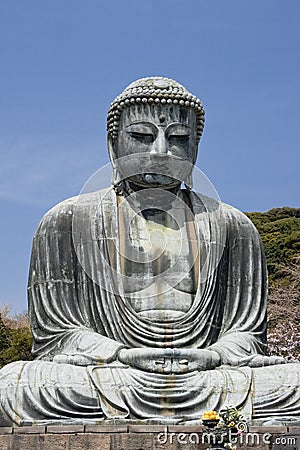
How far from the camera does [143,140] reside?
10.3 metres

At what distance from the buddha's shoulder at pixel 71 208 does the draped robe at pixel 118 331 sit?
0.01m

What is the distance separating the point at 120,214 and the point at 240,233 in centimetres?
142

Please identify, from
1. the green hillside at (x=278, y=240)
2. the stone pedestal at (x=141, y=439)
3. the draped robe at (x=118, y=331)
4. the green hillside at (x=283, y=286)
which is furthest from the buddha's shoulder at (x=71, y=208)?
the green hillside at (x=278, y=240)

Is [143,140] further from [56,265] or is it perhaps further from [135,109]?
[56,265]

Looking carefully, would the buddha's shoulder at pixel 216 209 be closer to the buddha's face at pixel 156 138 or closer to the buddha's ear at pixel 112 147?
the buddha's face at pixel 156 138

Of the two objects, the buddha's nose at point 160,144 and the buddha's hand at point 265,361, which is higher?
the buddha's nose at point 160,144

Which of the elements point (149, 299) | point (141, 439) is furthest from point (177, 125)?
point (141, 439)

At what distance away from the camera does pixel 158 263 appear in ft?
33.0

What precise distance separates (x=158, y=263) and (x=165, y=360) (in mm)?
1384

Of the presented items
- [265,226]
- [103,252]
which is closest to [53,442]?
[103,252]

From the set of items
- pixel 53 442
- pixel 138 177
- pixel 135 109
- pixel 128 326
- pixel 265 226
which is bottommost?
pixel 53 442

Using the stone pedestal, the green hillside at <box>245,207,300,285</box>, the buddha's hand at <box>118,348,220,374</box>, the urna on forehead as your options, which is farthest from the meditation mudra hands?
the green hillside at <box>245,207,300,285</box>

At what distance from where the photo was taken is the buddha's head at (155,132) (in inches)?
402

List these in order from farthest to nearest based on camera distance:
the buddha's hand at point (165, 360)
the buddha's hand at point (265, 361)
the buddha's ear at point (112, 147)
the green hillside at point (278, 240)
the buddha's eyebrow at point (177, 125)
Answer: the green hillside at point (278, 240) → the buddha's ear at point (112, 147) → the buddha's eyebrow at point (177, 125) → the buddha's hand at point (265, 361) → the buddha's hand at point (165, 360)
